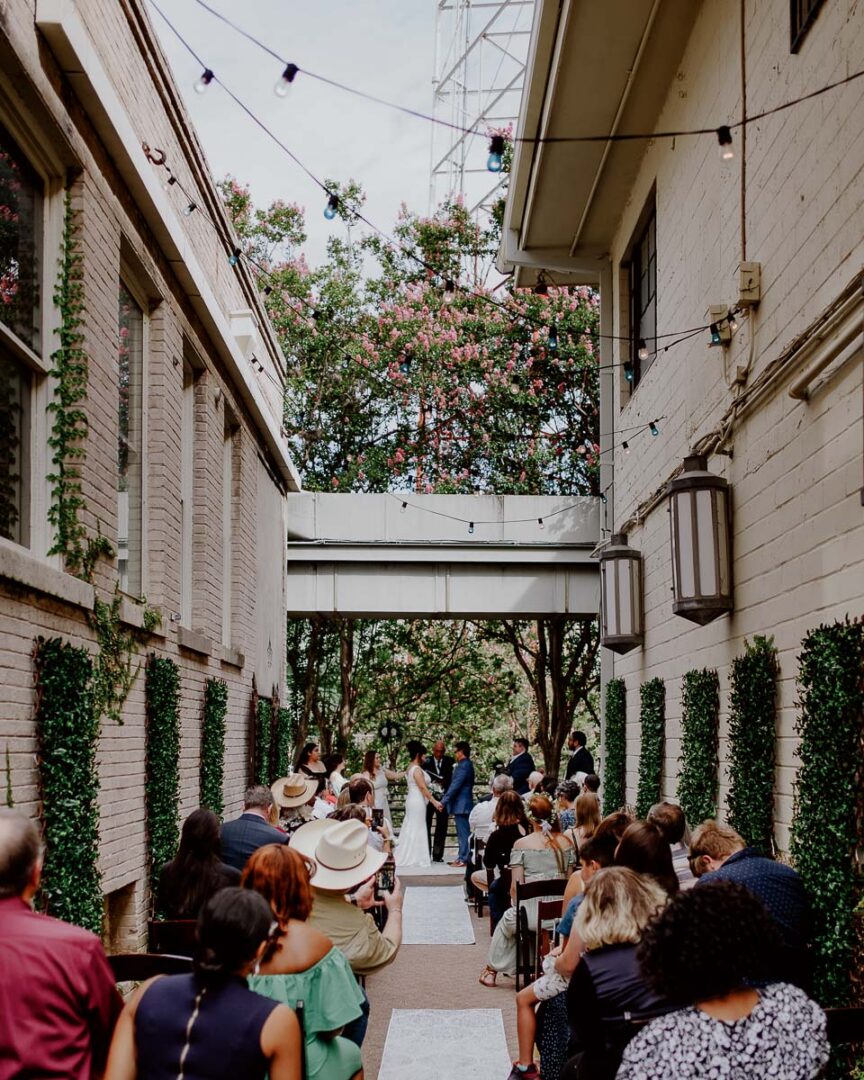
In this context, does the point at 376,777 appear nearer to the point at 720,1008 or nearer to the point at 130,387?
the point at 130,387

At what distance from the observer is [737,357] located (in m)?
8.28

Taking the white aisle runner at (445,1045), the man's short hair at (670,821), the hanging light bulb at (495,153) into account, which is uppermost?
the hanging light bulb at (495,153)

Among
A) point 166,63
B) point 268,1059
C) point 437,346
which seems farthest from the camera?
point 437,346

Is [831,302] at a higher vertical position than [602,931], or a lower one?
higher

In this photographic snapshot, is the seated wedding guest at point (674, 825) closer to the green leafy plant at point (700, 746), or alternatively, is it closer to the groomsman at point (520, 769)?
the green leafy plant at point (700, 746)

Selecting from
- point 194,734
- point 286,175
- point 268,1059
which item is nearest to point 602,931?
point 268,1059

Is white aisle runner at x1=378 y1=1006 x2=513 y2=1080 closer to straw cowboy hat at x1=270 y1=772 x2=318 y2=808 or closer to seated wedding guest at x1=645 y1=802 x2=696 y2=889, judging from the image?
seated wedding guest at x1=645 y1=802 x2=696 y2=889

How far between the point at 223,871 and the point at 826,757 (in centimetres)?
319

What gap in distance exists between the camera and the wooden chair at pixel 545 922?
27.1ft

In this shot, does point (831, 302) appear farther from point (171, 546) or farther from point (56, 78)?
point (171, 546)

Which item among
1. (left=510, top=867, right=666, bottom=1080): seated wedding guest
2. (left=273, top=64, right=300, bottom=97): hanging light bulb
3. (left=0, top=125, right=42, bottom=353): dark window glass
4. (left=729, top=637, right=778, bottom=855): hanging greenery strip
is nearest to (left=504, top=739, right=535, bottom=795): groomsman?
(left=729, top=637, right=778, bottom=855): hanging greenery strip

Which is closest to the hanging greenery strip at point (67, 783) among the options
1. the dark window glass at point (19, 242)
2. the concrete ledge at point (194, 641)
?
the dark window glass at point (19, 242)

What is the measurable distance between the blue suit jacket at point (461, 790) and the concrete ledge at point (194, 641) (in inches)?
282

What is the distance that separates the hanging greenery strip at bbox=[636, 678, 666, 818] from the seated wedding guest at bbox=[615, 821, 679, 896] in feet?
15.3
